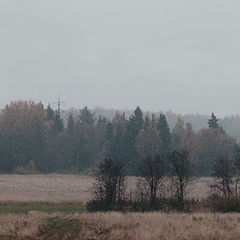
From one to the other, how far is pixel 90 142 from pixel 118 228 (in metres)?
73.2

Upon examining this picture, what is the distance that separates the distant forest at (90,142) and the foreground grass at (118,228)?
5526 cm

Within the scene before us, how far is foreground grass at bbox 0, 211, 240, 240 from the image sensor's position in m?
12.9

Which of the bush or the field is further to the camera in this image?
the bush

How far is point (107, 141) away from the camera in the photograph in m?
85.2

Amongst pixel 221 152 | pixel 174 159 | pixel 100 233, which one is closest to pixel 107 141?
pixel 221 152

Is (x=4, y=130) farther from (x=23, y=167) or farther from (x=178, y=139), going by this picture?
(x=178, y=139)

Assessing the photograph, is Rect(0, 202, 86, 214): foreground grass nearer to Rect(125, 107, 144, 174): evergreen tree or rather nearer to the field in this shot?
the field

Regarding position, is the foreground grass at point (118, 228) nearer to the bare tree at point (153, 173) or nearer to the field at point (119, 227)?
the field at point (119, 227)

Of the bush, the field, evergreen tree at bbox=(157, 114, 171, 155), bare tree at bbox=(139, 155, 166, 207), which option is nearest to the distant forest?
evergreen tree at bbox=(157, 114, 171, 155)

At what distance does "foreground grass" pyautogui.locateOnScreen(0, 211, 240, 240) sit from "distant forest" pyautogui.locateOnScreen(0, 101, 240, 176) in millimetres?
55262

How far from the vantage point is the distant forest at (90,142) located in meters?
76.3

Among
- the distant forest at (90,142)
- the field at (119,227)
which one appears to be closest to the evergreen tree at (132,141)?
the distant forest at (90,142)

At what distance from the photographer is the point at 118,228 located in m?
15.0

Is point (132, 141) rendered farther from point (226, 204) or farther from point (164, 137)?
point (226, 204)
